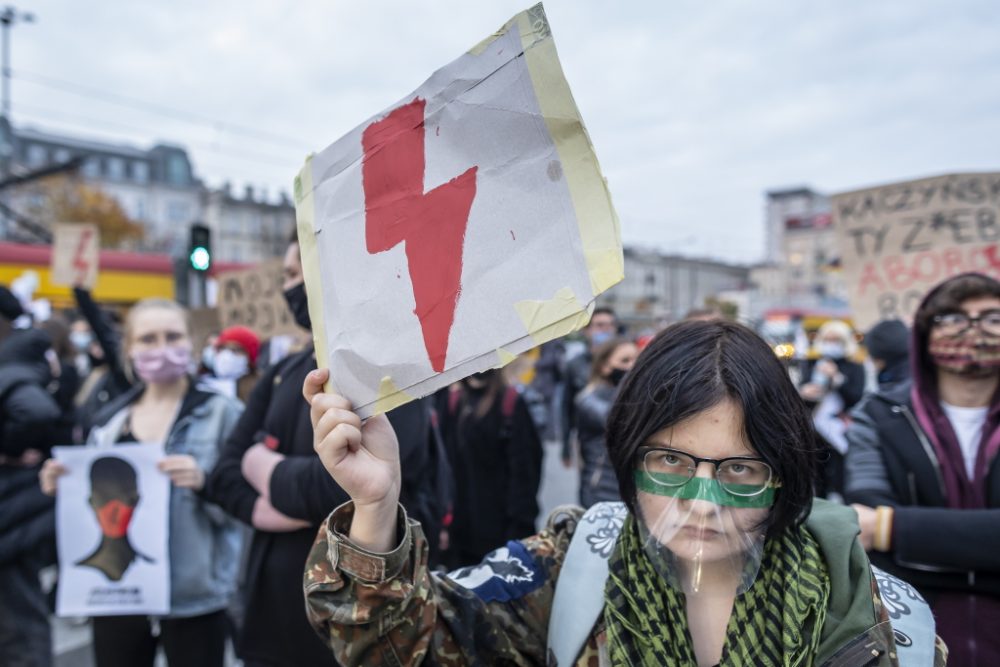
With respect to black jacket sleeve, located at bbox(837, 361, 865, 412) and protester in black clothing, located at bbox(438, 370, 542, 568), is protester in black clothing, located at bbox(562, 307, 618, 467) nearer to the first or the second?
black jacket sleeve, located at bbox(837, 361, 865, 412)

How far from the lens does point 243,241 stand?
5981 cm

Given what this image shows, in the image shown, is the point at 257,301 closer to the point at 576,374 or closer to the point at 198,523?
the point at 198,523

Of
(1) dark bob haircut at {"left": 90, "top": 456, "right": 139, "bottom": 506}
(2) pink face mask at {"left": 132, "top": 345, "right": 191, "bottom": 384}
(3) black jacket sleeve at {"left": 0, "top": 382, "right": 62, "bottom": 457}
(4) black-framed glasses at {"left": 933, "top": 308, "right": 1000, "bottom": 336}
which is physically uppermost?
(2) pink face mask at {"left": 132, "top": 345, "right": 191, "bottom": 384}

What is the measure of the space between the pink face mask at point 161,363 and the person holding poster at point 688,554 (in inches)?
78.3

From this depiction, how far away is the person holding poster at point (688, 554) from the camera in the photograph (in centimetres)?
117

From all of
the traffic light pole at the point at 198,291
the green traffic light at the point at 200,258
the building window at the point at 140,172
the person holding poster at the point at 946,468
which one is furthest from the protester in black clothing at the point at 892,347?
the building window at the point at 140,172

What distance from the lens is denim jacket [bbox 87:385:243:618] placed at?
103 inches

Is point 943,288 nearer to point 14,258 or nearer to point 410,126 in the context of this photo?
point 410,126

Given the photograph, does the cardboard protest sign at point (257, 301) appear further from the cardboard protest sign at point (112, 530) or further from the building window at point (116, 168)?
the building window at point (116, 168)

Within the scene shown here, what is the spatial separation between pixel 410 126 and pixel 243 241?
6349 centimetres

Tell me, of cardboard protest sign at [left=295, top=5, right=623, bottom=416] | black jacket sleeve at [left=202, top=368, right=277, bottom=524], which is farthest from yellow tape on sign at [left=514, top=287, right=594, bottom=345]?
black jacket sleeve at [left=202, top=368, right=277, bottom=524]

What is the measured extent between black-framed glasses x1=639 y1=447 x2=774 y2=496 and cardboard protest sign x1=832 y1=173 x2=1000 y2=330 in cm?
304

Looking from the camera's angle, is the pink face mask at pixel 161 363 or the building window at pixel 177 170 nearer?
the pink face mask at pixel 161 363

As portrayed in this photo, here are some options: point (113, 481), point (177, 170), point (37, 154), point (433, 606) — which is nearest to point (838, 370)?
point (433, 606)
